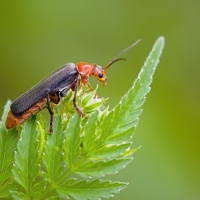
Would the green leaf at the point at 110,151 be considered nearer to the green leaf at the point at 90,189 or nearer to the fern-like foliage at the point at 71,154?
the fern-like foliage at the point at 71,154

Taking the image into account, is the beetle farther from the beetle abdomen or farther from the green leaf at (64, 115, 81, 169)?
the green leaf at (64, 115, 81, 169)

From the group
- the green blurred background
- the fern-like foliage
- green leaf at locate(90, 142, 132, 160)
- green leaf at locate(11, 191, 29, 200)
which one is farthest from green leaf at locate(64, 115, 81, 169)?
the green blurred background

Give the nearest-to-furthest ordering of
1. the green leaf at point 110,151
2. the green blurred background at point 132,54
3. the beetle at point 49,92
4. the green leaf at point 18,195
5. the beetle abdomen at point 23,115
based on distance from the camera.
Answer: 1. the green leaf at point 18,195
2. the green leaf at point 110,151
3. the beetle abdomen at point 23,115
4. the beetle at point 49,92
5. the green blurred background at point 132,54

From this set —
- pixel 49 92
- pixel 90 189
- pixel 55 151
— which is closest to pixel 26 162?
pixel 55 151

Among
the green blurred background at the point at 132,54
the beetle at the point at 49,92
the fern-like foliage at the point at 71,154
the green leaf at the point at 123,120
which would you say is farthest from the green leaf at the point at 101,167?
the green blurred background at the point at 132,54

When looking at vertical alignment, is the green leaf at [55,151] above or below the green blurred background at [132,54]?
below

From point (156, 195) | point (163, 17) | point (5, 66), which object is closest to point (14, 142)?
point (156, 195)

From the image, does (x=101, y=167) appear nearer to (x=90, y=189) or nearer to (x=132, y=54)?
(x=90, y=189)
